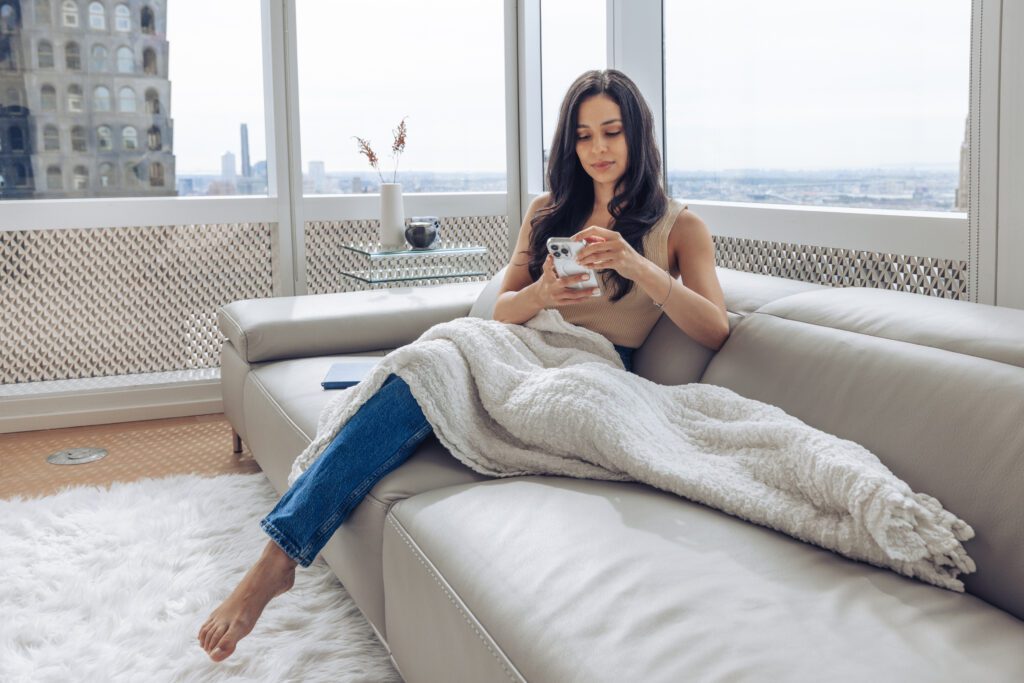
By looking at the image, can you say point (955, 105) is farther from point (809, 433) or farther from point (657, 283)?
point (809, 433)

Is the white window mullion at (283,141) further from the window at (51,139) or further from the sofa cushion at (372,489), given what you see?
the sofa cushion at (372,489)

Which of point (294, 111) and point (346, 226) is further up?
point (294, 111)

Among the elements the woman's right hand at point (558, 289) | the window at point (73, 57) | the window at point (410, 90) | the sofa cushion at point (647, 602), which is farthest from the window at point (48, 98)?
the sofa cushion at point (647, 602)

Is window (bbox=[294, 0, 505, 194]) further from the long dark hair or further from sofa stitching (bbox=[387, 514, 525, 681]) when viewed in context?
sofa stitching (bbox=[387, 514, 525, 681])

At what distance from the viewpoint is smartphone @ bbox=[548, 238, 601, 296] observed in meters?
1.92

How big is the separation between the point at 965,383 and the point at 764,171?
143cm

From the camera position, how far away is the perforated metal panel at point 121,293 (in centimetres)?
347

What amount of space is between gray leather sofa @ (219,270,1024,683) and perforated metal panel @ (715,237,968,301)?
22 centimetres

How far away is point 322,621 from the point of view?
1888 millimetres

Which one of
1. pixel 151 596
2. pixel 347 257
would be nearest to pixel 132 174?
pixel 347 257

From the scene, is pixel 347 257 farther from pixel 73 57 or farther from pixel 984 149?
pixel 984 149

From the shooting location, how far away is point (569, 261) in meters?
1.93

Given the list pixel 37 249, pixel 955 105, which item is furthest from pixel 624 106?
pixel 37 249

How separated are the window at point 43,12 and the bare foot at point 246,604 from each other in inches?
106
